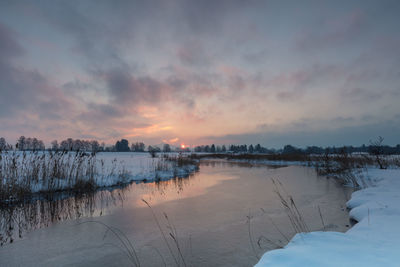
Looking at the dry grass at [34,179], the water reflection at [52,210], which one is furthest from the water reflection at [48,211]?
the dry grass at [34,179]

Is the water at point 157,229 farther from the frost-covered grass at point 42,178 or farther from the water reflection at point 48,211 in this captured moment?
the frost-covered grass at point 42,178

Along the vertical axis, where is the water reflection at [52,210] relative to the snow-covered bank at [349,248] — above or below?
below

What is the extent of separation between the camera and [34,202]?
6.81m

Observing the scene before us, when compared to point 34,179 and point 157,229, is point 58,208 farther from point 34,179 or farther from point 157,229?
point 157,229

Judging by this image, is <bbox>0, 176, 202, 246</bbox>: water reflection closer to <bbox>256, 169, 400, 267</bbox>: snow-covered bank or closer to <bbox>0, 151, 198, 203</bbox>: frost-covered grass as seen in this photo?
<bbox>0, 151, 198, 203</bbox>: frost-covered grass

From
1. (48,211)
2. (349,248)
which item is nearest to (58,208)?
(48,211)

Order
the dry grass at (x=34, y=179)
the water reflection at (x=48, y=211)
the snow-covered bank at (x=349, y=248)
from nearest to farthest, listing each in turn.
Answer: the snow-covered bank at (x=349, y=248) < the water reflection at (x=48, y=211) < the dry grass at (x=34, y=179)

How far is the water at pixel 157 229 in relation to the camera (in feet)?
10.6

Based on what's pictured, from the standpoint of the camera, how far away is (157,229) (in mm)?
4391

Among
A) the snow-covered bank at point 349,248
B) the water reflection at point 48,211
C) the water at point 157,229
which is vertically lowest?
the water at point 157,229

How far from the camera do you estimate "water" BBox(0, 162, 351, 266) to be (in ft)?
10.6

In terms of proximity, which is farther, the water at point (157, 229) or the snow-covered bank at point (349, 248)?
the water at point (157, 229)

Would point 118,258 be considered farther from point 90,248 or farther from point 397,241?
point 397,241

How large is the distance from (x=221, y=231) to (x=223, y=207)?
187cm
